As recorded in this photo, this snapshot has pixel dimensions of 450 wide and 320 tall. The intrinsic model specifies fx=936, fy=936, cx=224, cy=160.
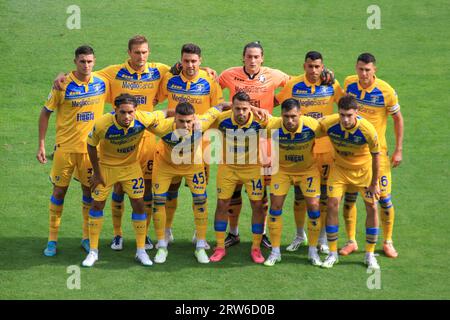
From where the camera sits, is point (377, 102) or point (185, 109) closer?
point (185, 109)

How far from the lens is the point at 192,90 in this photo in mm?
11766

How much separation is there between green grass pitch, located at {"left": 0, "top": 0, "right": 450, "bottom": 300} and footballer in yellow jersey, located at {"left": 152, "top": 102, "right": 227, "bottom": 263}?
1.19 feet

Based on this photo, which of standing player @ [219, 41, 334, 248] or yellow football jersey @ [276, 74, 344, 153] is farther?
standing player @ [219, 41, 334, 248]

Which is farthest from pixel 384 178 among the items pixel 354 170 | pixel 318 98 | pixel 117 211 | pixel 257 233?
pixel 117 211

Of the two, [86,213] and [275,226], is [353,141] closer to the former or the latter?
[275,226]

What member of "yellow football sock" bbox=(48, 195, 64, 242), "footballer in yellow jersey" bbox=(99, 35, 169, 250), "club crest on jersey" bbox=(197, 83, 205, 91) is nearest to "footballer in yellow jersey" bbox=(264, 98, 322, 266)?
"club crest on jersey" bbox=(197, 83, 205, 91)

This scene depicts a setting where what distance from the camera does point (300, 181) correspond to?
37.6ft

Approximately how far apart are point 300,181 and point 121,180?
2.19 metres

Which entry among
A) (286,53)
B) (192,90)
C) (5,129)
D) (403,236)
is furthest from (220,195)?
(286,53)

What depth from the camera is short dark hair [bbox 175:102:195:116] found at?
1106 centimetres

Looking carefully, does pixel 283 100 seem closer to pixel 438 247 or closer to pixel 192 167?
pixel 192 167

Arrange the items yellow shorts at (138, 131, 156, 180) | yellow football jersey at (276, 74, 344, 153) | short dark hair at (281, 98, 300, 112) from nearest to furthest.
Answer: short dark hair at (281, 98, 300, 112)
yellow football jersey at (276, 74, 344, 153)
yellow shorts at (138, 131, 156, 180)

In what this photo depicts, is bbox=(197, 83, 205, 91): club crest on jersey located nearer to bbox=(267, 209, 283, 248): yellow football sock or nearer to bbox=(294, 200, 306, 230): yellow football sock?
bbox=(267, 209, 283, 248): yellow football sock

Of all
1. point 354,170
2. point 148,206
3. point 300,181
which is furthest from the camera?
point 148,206
